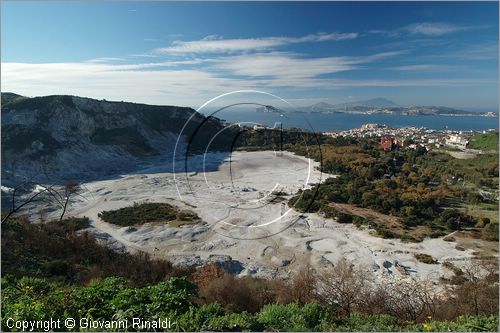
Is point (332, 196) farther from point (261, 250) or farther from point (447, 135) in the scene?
point (447, 135)

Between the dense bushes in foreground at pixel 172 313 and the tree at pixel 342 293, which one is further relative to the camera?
the tree at pixel 342 293

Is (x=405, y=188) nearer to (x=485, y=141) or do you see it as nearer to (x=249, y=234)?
(x=249, y=234)

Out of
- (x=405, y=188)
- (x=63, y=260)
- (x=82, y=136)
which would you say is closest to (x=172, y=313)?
(x=63, y=260)

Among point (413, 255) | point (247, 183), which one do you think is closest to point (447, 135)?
point (247, 183)

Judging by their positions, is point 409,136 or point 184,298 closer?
point 184,298

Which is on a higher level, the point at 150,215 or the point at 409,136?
the point at 409,136

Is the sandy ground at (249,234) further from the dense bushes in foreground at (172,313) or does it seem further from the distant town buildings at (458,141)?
the distant town buildings at (458,141)

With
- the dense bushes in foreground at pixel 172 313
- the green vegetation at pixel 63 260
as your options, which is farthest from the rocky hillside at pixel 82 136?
the dense bushes in foreground at pixel 172 313
